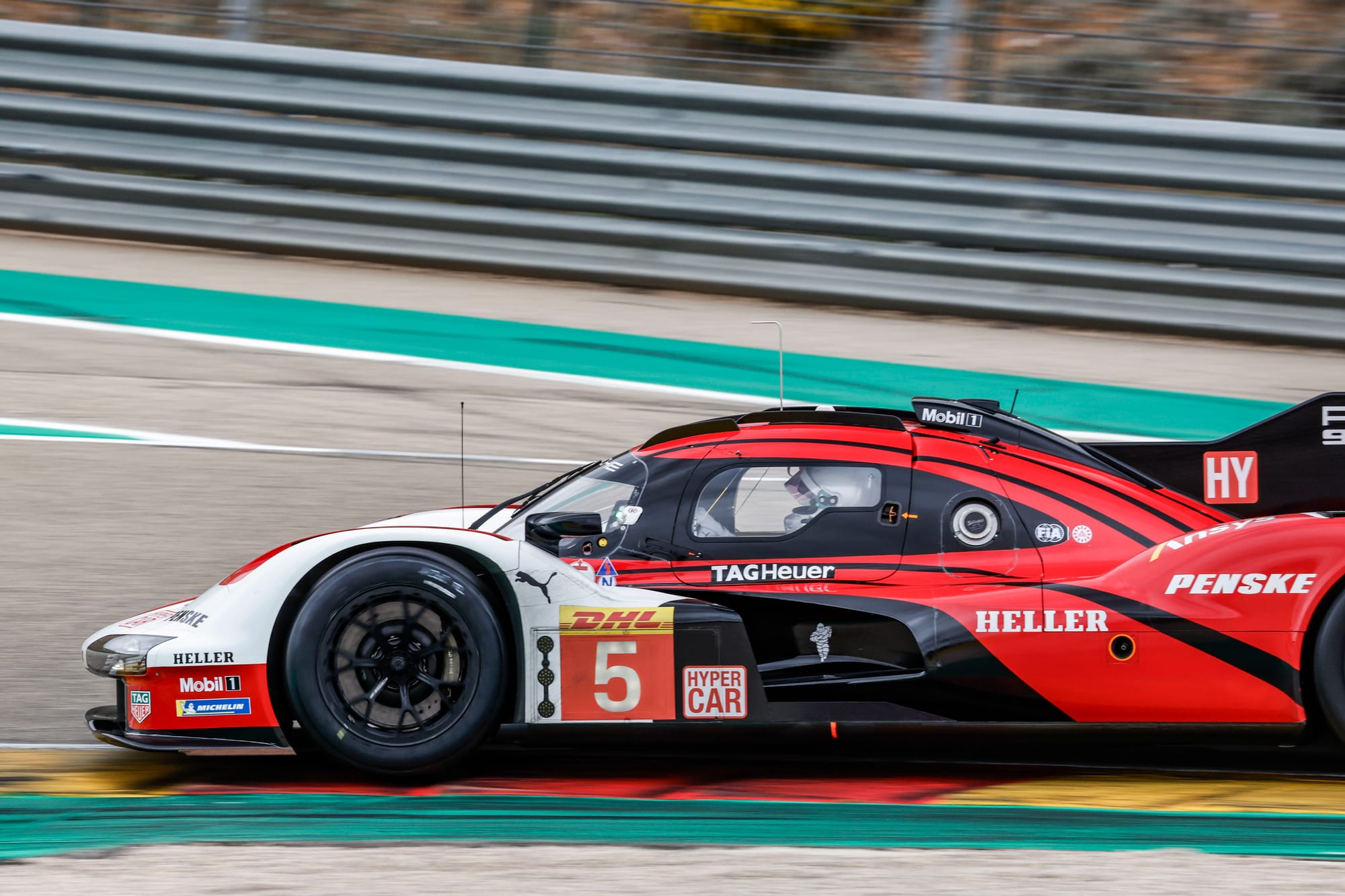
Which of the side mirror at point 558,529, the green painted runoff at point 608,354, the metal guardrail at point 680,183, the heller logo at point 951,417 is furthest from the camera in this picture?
the metal guardrail at point 680,183

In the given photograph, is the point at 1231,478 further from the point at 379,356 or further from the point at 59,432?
the point at 59,432

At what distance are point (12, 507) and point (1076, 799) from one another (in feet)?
18.4

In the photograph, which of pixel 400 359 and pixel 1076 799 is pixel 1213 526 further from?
pixel 400 359

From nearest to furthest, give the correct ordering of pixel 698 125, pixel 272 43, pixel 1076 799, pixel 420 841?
1. pixel 420 841
2. pixel 1076 799
3. pixel 698 125
4. pixel 272 43

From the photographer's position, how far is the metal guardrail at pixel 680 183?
10508 mm

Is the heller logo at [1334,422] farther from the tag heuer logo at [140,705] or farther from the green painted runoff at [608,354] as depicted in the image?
the tag heuer logo at [140,705]

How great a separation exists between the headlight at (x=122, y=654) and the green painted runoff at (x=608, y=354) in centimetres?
528

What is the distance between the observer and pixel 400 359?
10375mm

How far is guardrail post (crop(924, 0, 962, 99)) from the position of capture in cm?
1135

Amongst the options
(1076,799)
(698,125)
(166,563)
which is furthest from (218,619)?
(698,125)

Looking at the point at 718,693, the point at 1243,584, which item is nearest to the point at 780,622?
the point at 718,693

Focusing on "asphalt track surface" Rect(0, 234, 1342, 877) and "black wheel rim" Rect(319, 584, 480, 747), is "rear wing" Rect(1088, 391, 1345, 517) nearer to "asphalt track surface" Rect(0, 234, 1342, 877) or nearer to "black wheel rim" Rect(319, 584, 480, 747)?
"asphalt track surface" Rect(0, 234, 1342, 877)

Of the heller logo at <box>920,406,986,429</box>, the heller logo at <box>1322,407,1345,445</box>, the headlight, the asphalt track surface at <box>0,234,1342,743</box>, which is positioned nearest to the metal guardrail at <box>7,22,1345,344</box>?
the asphalt track surface at <box>0,234,1342,743</box>

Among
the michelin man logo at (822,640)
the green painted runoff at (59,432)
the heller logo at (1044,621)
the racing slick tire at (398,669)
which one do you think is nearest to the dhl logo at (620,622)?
the racing slick tire at (398,669)
